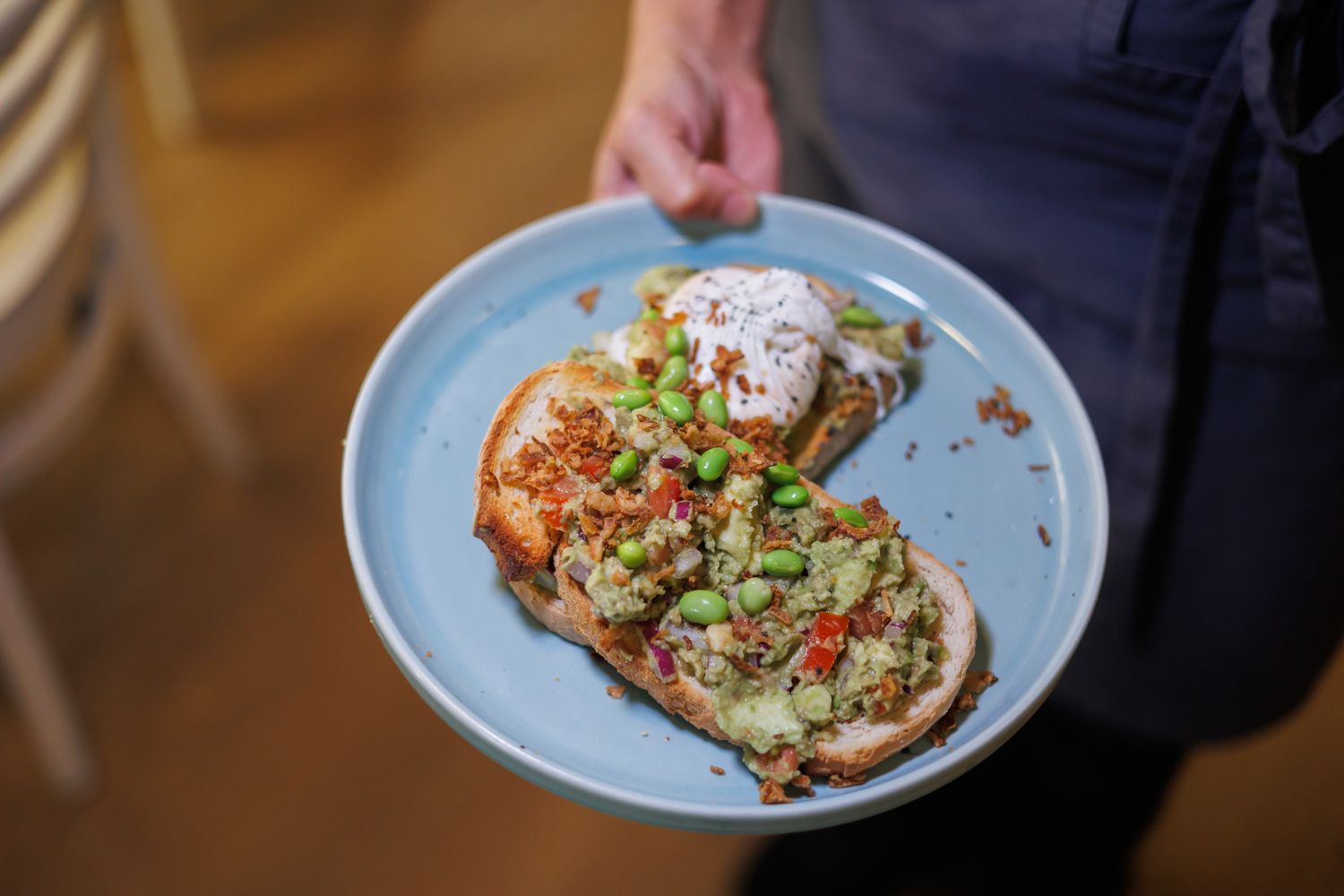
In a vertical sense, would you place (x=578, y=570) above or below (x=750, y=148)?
below

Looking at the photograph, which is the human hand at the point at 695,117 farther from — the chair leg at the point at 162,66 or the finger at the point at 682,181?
the chair leg at the point at 162,66

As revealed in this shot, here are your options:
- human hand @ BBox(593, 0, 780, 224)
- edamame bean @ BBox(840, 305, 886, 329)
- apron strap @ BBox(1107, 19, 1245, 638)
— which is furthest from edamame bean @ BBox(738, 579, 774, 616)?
apron strap @ BBox(1107, 19, 1245, 638)

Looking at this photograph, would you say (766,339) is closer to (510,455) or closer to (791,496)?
(791,496)

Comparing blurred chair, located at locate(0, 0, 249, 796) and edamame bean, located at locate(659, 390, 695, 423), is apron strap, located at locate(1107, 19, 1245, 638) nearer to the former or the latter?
edamame bean, located at locate(659, 390, 695, 423)

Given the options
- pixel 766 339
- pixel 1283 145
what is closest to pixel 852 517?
pixel 766 339

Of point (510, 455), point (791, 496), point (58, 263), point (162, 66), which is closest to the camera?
point (791, 496)
